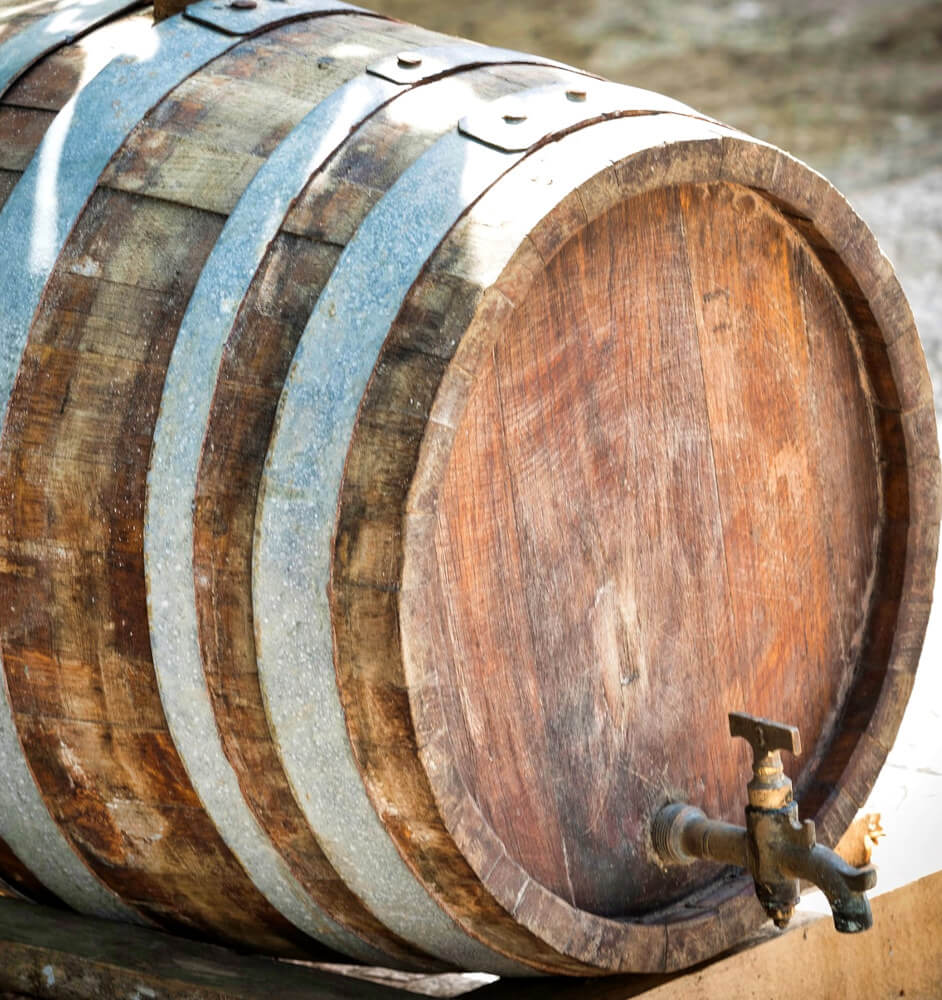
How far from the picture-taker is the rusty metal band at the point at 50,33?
2236 mm

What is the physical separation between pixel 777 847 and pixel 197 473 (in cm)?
86

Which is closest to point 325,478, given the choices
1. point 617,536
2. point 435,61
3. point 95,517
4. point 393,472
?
point 393,472

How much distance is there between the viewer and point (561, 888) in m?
2.19

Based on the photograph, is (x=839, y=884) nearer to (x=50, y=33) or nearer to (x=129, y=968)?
(x=129, y=968)

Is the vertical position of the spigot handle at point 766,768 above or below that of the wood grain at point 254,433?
below

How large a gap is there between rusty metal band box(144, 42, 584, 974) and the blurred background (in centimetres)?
374

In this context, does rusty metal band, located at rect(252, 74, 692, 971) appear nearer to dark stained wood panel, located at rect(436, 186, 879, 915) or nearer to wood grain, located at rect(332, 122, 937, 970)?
wood grain, located at rect(332, 122, 937, 970)

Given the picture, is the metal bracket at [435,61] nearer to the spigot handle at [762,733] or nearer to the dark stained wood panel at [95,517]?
the dark stained wood panel at [95,517]

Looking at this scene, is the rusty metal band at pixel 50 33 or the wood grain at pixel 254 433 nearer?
the wood grain at pixel 254 433

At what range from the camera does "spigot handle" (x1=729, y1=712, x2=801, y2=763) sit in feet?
6.87

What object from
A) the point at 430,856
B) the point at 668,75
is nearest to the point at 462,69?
the point at 430,856

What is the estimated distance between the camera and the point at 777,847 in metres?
Answer: 2.12

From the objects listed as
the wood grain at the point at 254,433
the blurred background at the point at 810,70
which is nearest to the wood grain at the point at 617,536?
the wood grain at the point at 254,433

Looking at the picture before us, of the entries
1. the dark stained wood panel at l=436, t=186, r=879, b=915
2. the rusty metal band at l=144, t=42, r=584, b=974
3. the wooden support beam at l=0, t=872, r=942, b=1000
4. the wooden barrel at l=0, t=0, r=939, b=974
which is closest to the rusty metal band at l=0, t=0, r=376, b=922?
the wooden barrel at l=0, t=0, r=939, b=974
